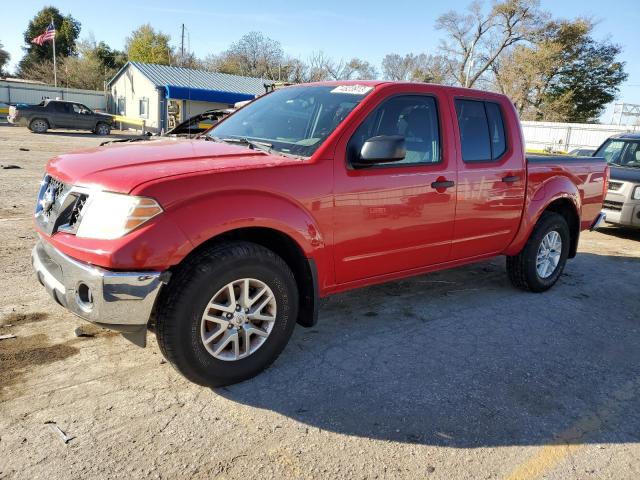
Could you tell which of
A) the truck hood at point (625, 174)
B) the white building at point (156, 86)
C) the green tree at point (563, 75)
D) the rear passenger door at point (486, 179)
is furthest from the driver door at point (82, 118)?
the green tree at point (563, 75)

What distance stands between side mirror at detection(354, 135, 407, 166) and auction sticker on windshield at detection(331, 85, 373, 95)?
589mm

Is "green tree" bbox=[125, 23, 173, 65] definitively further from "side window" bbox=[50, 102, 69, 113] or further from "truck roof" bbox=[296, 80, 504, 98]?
"truck roof" bbox=[296, 80, 504, 98]

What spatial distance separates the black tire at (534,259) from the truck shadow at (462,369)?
14cm

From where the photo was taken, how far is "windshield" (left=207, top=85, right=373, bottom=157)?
362 centimetres

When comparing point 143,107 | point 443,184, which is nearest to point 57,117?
point 143,107

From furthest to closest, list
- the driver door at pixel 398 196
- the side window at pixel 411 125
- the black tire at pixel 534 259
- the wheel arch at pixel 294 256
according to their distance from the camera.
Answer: the black tire at pixel 534 259 < the side window at pixel 411 125 < the driver door at pixel 398 196 < the wheel arch at pixel 294 256

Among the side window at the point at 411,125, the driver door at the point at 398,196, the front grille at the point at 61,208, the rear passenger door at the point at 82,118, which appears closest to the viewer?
the front grille at the point at 61,208

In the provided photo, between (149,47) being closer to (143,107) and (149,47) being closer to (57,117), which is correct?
(143,107)

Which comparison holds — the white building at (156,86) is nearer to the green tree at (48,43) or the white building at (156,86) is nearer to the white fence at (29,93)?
the white fence at (29,93)

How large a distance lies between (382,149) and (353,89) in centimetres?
80

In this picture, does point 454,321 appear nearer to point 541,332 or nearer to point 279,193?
point 541,332

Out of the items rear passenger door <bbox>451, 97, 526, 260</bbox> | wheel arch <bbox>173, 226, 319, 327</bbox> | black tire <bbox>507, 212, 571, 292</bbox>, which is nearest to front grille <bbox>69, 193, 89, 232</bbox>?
wheel arch <bbox>173, 226, 319, 327</bbox>

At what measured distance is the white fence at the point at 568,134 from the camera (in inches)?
1021

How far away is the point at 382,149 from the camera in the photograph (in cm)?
338
